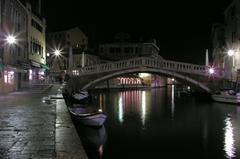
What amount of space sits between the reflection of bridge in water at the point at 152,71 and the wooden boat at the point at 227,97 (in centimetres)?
237

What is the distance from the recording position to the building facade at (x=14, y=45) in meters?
22.6

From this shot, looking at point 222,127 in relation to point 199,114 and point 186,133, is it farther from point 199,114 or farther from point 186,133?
point 199,114

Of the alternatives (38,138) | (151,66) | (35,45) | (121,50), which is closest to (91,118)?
(38,138)

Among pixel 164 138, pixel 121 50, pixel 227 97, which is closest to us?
pixel 164 138

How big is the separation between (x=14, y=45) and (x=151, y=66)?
1392 cm

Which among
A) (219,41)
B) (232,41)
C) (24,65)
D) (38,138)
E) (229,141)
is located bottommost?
(229,141)

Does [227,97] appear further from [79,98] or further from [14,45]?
[14,45]

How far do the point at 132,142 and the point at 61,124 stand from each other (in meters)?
4.88

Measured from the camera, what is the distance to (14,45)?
2638 centimetres

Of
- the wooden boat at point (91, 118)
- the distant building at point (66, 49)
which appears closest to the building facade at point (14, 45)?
the wooden boat at point (91, 118)

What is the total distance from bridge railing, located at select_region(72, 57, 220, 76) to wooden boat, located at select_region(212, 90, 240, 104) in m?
3.11

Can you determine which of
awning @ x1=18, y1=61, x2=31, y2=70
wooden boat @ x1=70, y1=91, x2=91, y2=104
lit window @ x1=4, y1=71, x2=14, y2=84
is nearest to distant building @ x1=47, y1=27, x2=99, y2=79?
awning @ x1=18, y1=61, x2=31, y2=70

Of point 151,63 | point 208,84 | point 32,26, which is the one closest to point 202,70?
point 208,84

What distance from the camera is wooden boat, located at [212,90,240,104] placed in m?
29.5
